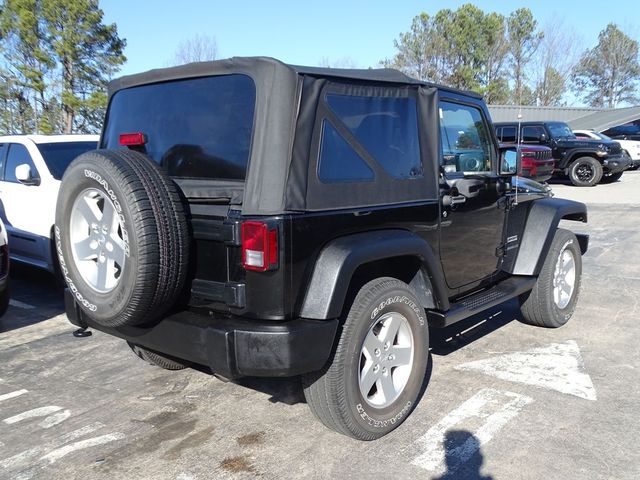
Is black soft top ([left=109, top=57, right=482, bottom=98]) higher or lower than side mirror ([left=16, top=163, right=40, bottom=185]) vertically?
higher

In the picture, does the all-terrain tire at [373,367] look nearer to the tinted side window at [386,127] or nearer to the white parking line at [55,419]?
Result: the tinted side window at [386,127]

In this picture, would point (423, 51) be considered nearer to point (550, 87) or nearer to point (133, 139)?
point (550, 87)

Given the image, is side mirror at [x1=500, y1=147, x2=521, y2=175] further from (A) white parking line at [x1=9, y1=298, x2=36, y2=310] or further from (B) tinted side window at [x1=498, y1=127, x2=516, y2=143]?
(B) tinted side window at [x1=498, y1=127, x2=516, y2=143]

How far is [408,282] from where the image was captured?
362 cm

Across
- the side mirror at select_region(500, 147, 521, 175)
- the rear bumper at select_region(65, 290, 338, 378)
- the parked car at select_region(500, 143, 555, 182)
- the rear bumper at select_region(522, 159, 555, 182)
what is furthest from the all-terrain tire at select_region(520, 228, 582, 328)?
the parked car at select_region(500, 143, 555, 182)

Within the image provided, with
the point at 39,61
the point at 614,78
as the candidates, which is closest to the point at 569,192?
the point at 39,61

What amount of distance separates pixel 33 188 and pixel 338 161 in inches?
180

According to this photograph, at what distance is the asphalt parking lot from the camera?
2.98 meters

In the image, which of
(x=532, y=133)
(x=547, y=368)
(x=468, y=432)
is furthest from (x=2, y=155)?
(x=532, y=133)

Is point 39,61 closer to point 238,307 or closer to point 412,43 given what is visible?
point 238,307

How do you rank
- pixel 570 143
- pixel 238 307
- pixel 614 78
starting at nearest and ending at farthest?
1. pixel 238 307
2. pixel 570 143
3. pixel 614 78

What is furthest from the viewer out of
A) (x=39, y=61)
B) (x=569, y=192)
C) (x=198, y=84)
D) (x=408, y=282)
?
(x=39, y=61)

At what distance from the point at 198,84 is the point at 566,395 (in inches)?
117

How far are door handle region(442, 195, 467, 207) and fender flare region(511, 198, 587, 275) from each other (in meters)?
1.15
